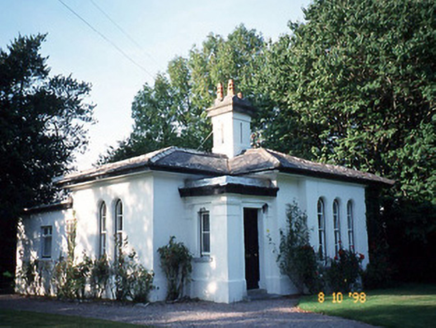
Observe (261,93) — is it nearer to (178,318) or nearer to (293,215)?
(293,215)

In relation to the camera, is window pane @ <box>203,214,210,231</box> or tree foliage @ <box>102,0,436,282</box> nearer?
window pane @ <box>203,214,210,231</box>

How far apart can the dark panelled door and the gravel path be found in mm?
1238

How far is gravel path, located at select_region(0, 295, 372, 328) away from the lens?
9.15m

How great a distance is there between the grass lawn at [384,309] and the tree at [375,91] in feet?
23.7

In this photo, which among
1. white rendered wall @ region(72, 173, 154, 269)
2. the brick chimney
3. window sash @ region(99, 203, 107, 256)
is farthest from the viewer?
the brick chimney

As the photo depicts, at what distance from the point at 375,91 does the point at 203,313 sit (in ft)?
44.6

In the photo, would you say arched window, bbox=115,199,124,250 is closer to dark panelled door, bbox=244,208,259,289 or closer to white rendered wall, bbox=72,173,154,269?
white rendered wall, bbox=72,173,154,269

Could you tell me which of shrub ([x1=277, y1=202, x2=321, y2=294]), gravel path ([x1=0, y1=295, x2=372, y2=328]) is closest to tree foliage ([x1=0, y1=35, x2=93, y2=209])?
gravel path ([x1=0, y1=295, x2=372, y2=328])

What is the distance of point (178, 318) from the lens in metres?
9.94

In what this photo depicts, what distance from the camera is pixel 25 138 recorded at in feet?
71.2

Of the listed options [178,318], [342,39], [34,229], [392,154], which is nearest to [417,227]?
[392,154]

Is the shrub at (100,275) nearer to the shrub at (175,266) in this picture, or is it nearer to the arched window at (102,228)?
the arched window at (102,228)

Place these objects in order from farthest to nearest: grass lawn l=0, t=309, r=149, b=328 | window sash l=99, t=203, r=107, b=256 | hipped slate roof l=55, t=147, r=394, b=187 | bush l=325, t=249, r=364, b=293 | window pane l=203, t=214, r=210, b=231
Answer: window sash l=99, t=203, r=107, b=256
bush l=325, t=249, r=364, b=293
window pane l=203, t=214, r=210, b=231
hipped slate roof l=55, t=147, r=394, b=187
grass lawn l=0, t=309, r=149, b=328

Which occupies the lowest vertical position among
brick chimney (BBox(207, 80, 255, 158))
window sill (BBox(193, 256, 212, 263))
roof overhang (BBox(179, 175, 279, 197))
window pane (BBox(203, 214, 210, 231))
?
window sill (BBox(193, 256, 212, 263))
